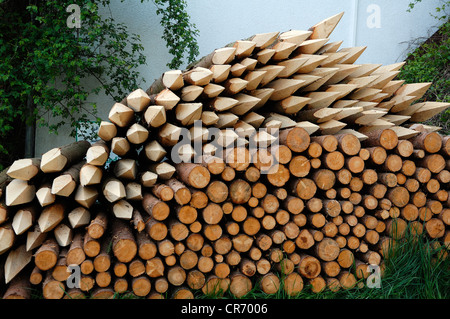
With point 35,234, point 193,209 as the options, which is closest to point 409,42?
point 193,209

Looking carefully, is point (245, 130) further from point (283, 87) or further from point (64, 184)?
point (64, 184)

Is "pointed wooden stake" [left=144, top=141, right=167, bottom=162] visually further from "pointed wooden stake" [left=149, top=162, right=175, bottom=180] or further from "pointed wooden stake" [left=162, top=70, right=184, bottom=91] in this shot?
"pointed wooden stake" [left=162, top=70, right=184, bottom=91]

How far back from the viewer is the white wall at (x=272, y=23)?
4.28m

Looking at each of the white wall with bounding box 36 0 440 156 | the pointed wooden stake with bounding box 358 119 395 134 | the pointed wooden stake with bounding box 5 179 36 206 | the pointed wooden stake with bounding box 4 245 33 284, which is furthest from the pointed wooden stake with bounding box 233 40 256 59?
the white wall with bounding box 36 0 440 156

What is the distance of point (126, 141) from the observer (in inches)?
79.1

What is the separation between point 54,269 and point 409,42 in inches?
218

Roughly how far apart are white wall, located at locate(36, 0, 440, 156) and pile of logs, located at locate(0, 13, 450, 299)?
7.34ft

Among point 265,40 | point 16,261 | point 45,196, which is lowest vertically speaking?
point 16,261

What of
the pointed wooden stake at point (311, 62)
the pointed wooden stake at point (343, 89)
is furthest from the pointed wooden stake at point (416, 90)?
the pointed wooden stake at point (311, 62)

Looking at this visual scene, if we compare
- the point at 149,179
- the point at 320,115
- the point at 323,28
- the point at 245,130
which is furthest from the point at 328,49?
the point at 149,179

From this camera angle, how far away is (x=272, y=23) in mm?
4637

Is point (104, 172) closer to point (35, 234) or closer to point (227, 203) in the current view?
point (35, 234)

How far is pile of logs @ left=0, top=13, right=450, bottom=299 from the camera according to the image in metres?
1.83

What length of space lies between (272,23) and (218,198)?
3495 mm
